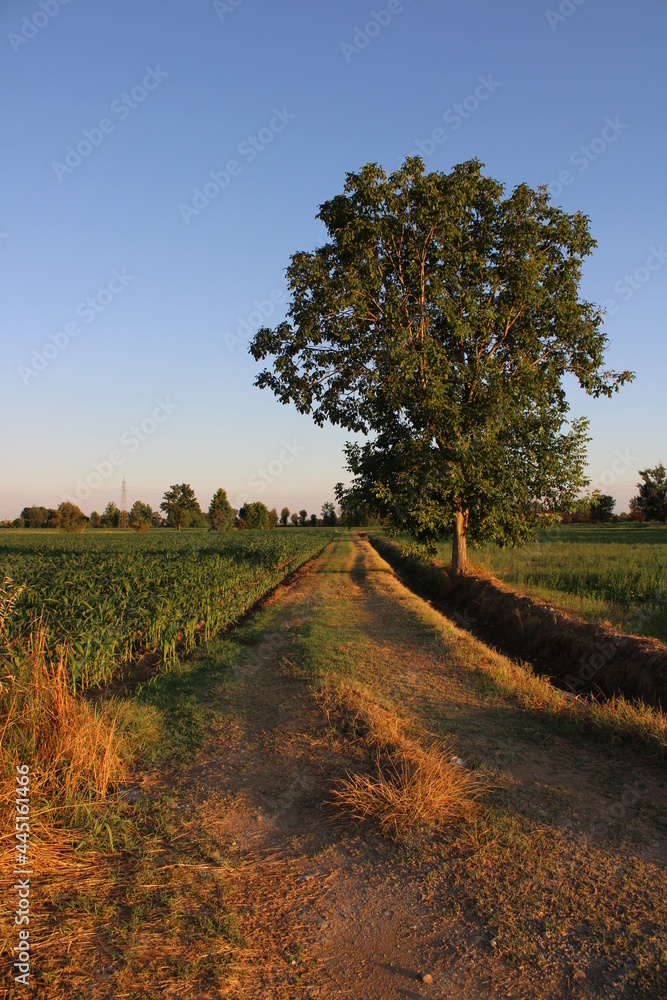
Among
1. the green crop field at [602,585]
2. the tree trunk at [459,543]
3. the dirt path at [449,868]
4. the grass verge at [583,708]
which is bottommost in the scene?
the dirt path at [449,868]

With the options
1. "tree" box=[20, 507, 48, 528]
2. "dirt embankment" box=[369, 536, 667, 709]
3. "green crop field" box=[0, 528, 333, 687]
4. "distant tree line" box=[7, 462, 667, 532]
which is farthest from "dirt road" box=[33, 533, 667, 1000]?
"tree" box=[20, 507, 48, 528]

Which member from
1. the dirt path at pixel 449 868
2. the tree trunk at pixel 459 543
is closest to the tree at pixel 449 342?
the tree trunk at pixel 459 543

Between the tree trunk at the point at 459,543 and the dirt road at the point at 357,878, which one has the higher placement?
the tree trunk at the point at 459,543

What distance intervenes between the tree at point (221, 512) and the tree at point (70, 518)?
71.5 ft

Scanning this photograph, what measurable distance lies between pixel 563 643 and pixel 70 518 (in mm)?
77087

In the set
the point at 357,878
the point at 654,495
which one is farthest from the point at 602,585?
the point at 654,495

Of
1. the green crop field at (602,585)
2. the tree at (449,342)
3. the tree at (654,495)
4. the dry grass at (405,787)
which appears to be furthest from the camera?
the tree at (654,495)

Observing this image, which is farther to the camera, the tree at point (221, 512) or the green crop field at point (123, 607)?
the tree at point (221, 512)

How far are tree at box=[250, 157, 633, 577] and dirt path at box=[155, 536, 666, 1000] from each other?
9907 mm

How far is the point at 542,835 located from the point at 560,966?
1.27m

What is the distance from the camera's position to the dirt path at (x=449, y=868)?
291 cm

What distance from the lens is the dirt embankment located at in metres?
8.09

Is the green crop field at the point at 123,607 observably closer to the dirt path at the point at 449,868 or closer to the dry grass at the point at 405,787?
the dirt path at the point at 449,868

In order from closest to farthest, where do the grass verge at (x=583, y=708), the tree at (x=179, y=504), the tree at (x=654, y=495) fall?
1. the grass verge at (x=583, y=708)
2. the tree at (x=654, y=495)
3. the tree at (x=179, y=504)
